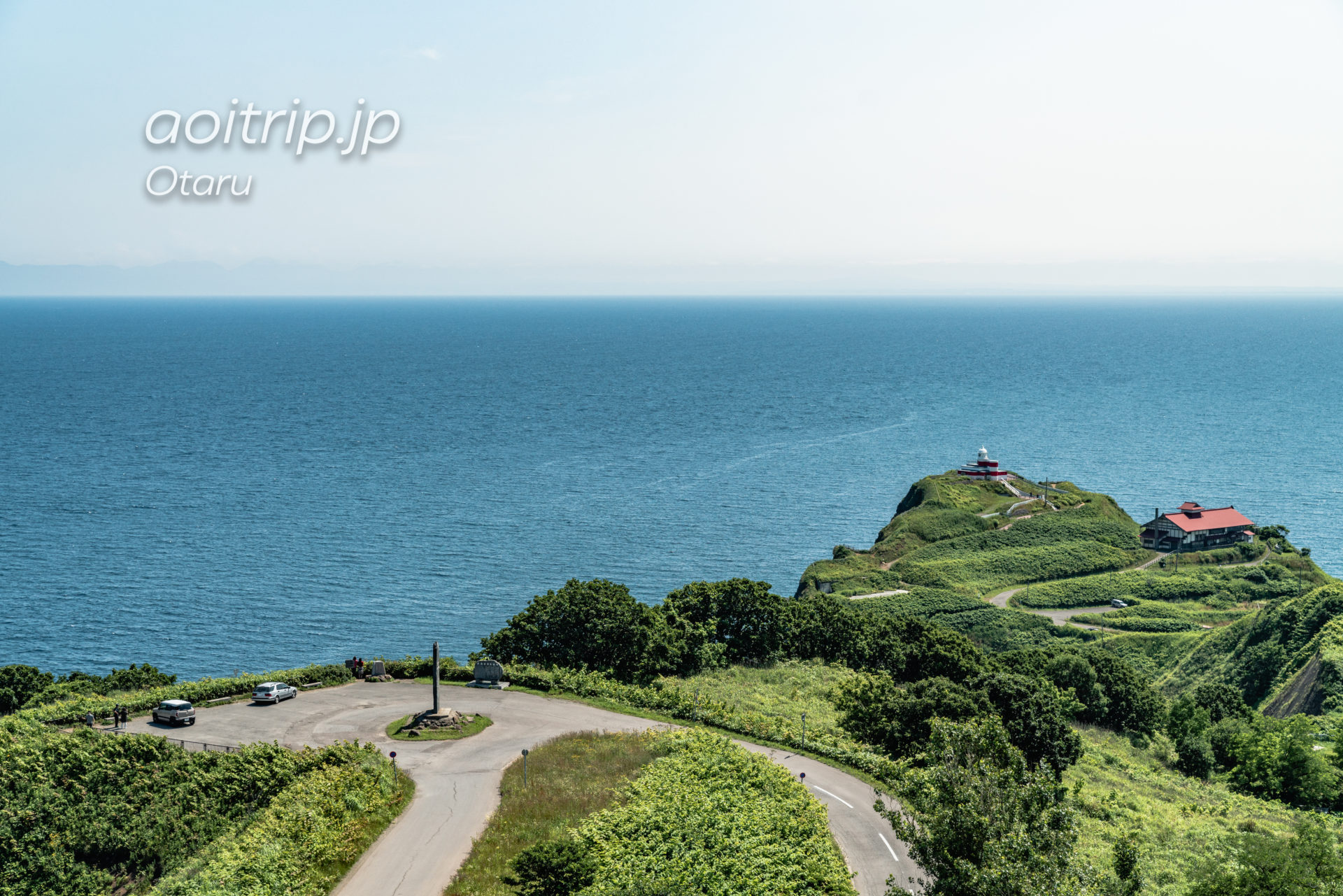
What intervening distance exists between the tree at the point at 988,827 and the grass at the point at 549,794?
1427 cm

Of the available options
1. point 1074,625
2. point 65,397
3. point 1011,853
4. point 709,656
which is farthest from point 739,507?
point 65,397

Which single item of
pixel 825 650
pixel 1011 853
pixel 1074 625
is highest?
pixel 1011 853

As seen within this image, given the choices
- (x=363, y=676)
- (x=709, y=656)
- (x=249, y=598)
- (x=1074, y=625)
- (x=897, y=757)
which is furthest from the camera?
(x=1074, y=625)

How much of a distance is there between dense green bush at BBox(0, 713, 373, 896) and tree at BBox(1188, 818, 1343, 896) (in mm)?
31239

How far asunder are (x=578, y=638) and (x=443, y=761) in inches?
641

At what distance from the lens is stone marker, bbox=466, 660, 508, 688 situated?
51625mm

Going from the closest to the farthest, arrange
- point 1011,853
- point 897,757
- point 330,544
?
point 1011,853, point 897,757, point 330,544

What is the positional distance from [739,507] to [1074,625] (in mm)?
46986

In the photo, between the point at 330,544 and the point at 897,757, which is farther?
the point at 330,544

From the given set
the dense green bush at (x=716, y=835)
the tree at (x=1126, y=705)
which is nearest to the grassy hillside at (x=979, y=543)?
the tree at (x=1126, y=705)

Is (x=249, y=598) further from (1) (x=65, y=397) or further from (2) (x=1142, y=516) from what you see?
(1) (x=65, y=397)

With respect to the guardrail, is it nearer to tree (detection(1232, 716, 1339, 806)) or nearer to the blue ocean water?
the blue ocean water

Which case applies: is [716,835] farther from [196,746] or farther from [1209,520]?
[1209,520]

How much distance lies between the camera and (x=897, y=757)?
144ft
